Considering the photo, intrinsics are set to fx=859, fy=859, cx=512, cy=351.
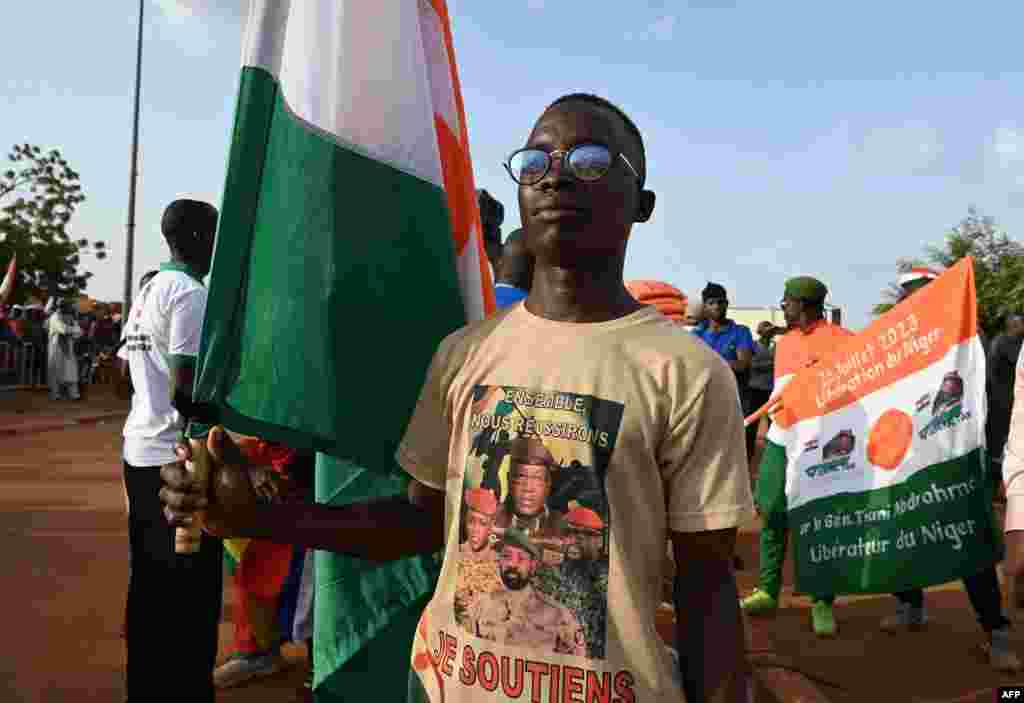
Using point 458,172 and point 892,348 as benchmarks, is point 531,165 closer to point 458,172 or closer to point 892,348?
point 458,172

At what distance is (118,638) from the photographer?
15.3 feet

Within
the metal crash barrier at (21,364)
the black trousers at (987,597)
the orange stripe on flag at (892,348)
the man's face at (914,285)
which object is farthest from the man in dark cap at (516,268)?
the metal crash barrier at (21,364)

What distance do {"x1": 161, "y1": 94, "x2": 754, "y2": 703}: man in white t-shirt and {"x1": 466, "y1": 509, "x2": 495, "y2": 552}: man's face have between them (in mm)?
26

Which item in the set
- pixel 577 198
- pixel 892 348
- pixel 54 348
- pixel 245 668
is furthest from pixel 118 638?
pixel 54 348

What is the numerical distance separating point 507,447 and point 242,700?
3.16 meters

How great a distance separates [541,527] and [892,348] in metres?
3.75

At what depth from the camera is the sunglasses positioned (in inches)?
55.9

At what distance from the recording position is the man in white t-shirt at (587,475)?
1.32 meters

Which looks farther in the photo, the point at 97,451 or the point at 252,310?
the point at 97,451

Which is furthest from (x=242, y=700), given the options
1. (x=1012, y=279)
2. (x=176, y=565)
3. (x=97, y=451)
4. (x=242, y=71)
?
(x=1012, y=279)

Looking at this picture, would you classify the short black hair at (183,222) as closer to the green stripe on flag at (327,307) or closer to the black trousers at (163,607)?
the black trousers at (163,607)

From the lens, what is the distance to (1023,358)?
2.13 meters

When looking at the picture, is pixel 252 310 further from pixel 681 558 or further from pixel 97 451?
pixel 97 451

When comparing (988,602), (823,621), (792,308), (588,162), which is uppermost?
(792,308)
